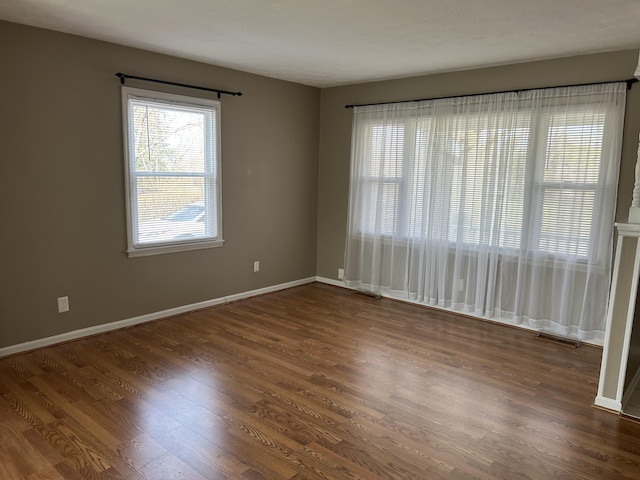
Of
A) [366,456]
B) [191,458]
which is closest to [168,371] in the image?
[191,458]

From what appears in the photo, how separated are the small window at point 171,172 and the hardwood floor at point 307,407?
2.83 feet

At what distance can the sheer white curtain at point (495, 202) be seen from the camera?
3.77 m

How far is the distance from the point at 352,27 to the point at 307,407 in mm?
2538

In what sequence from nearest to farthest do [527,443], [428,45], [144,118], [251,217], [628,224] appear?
[527,443] < [628,224] < [428,45] < [144,118] < [251,217]

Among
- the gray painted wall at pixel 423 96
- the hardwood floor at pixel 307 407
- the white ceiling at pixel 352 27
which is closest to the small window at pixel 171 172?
the white ceiling at pixel 352 27

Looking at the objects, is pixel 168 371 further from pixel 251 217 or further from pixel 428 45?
pixel 428 45

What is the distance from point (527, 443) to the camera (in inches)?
96.0

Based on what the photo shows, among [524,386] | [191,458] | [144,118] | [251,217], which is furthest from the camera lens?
[251,217]

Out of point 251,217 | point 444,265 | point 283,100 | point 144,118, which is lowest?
point 444,265

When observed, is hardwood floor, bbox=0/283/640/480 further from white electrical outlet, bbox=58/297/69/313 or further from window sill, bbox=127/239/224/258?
window sill, bbox=127/239/224/258

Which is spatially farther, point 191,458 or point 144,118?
point 144,118

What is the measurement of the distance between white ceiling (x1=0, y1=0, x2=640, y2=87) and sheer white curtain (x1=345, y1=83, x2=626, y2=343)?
0.53 meters

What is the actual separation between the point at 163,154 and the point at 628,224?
3.61 metres

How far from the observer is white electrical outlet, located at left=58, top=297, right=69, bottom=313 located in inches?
143
